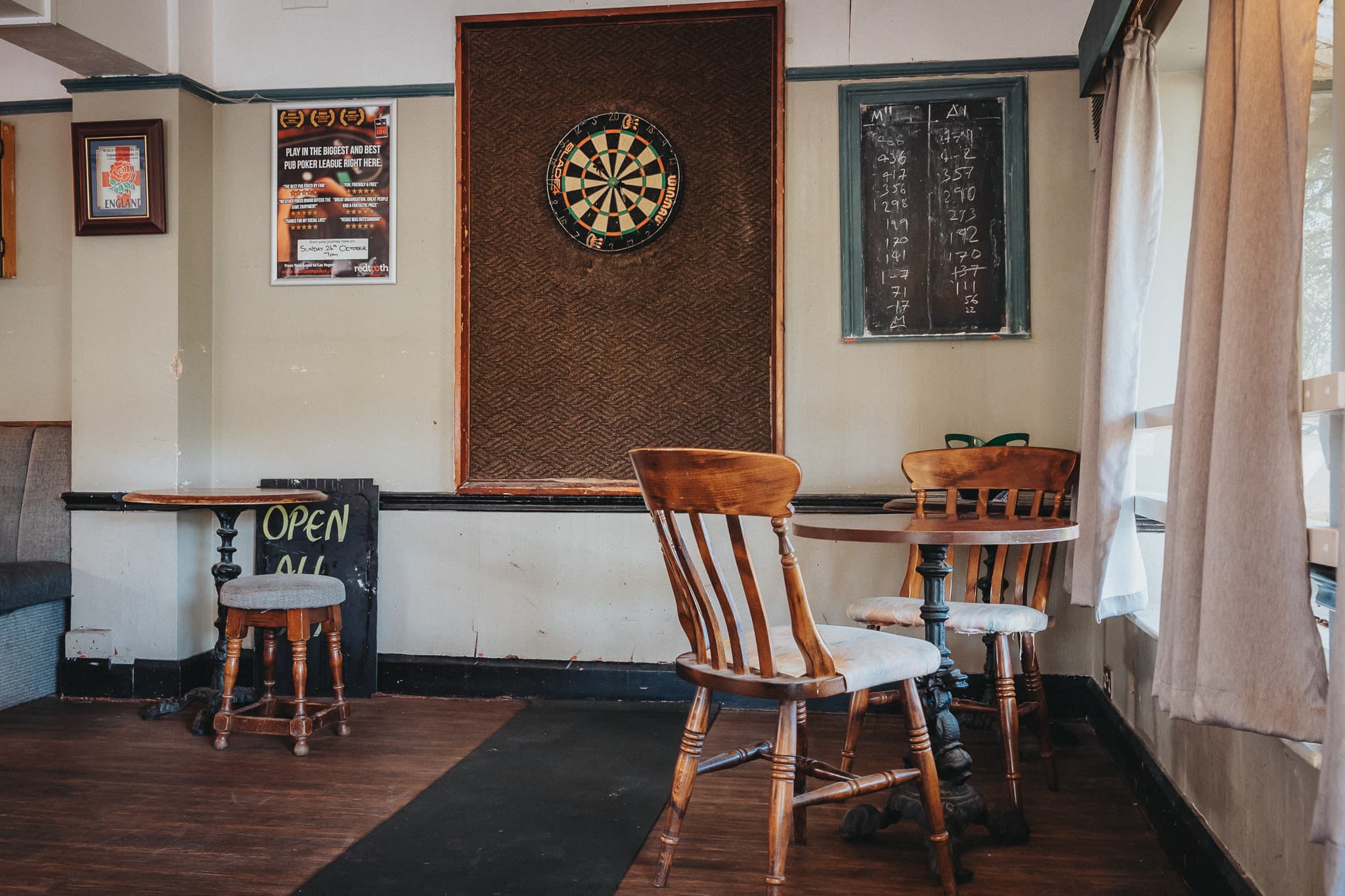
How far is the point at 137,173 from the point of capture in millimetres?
3992

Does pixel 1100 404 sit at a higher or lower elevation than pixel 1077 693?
higher

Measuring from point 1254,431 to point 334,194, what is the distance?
3.54 m

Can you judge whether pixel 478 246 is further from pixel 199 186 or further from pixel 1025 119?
pixel 1025 119

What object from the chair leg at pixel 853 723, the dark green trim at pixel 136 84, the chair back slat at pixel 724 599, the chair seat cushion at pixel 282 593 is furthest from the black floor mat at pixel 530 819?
the dark green trim at pixel 136 84

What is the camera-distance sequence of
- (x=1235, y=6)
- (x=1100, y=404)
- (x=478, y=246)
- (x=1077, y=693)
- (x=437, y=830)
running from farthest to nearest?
(x=478, y=246), (x=1077, y=693), (x=1100, y=404), (x=437, y=830), (x=1235, y=6)

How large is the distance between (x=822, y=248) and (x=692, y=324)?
1.88 ft

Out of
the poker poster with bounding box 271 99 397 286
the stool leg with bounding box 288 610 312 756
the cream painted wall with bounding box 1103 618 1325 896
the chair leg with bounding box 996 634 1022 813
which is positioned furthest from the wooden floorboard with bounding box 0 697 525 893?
the cream painted wall with bounding box 1103 618 1325 896

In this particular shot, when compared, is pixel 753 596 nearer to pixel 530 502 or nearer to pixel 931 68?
pixel 530 502

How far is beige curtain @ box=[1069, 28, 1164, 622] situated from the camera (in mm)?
2857

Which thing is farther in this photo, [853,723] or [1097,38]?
[1097,38]

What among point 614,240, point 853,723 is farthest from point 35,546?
point 853,723

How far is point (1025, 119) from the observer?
3.74 m

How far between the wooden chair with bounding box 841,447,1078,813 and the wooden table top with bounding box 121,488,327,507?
192cm

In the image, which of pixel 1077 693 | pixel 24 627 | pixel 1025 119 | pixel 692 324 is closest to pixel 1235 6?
pixel 1025 119
